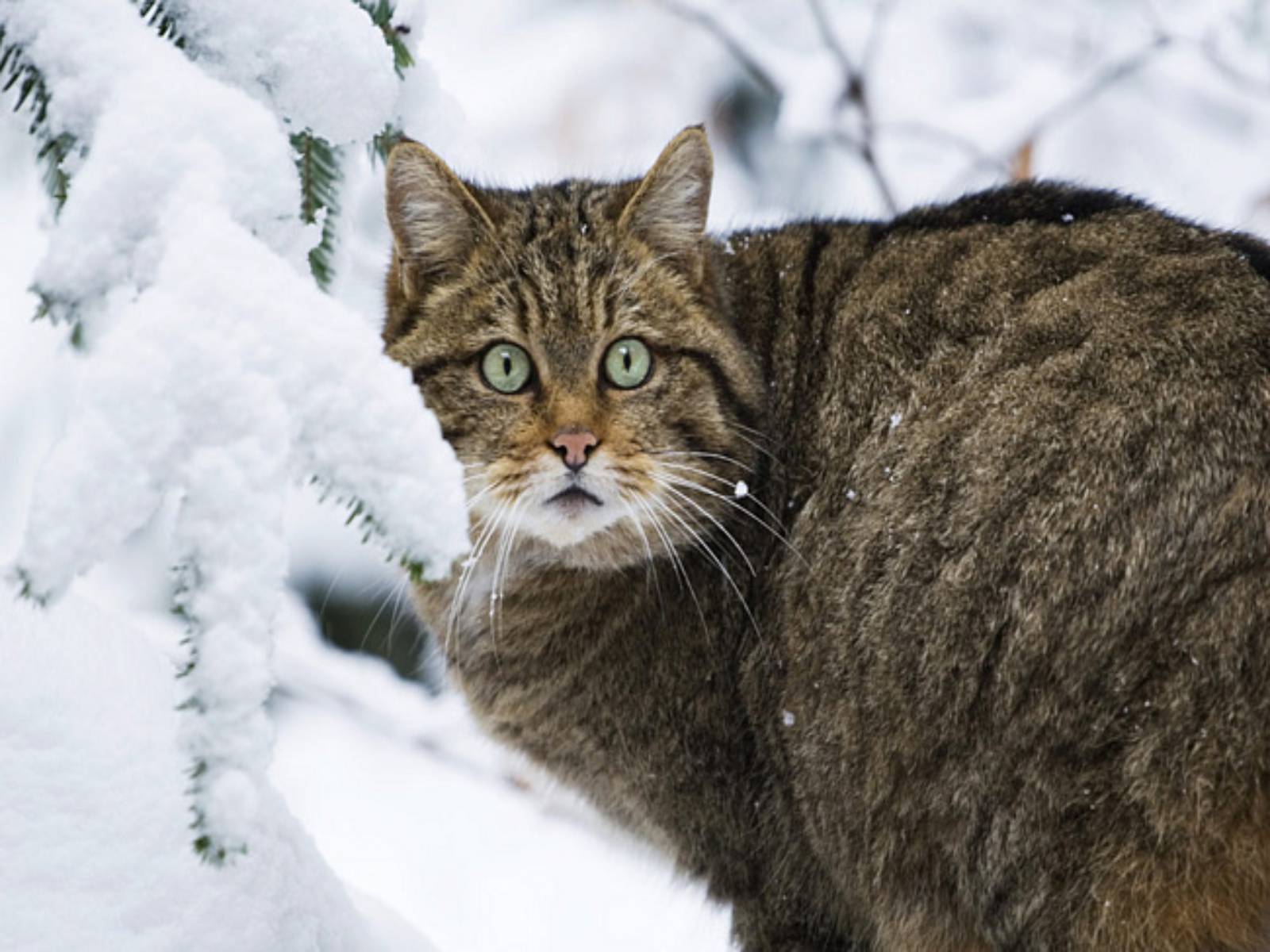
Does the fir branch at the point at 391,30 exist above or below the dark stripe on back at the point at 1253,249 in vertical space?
below

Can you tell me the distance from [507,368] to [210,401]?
1.57 meters

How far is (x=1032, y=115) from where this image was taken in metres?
5.37

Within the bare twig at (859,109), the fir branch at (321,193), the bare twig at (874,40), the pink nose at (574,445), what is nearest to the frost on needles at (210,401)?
the fir branch at (321,193)

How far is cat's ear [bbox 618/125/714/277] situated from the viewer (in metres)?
3.04

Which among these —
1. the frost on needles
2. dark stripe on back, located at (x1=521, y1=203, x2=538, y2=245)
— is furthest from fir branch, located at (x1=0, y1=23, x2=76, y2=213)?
dark stripe on back, located at (x1=521, y1=203, x2=538, y2=245)

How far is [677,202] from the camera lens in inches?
123

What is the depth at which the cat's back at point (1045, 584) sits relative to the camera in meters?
2.21

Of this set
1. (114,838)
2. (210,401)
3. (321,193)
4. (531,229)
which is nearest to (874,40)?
(531,229)

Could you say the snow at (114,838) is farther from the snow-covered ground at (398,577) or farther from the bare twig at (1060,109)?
the bare twig at (1060,109)

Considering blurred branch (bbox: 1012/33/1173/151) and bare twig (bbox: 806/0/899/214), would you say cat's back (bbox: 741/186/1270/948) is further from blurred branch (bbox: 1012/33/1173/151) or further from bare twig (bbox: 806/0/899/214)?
blurred branch (bbox: 1012/33/1173/151)

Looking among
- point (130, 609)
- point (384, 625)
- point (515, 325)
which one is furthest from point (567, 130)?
point (515, 325)

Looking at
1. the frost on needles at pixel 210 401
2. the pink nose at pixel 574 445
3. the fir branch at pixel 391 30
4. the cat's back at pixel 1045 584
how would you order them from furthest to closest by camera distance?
the pink nose at pixel 574 445, the fir branch at pixel 391 30, the cat's back at pixel 1045 584, the frost on needles at pixel 210 401

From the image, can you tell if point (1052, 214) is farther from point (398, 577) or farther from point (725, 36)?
point (725, 36)

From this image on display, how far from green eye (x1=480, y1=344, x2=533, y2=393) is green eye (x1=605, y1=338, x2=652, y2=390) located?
169 millimetres
